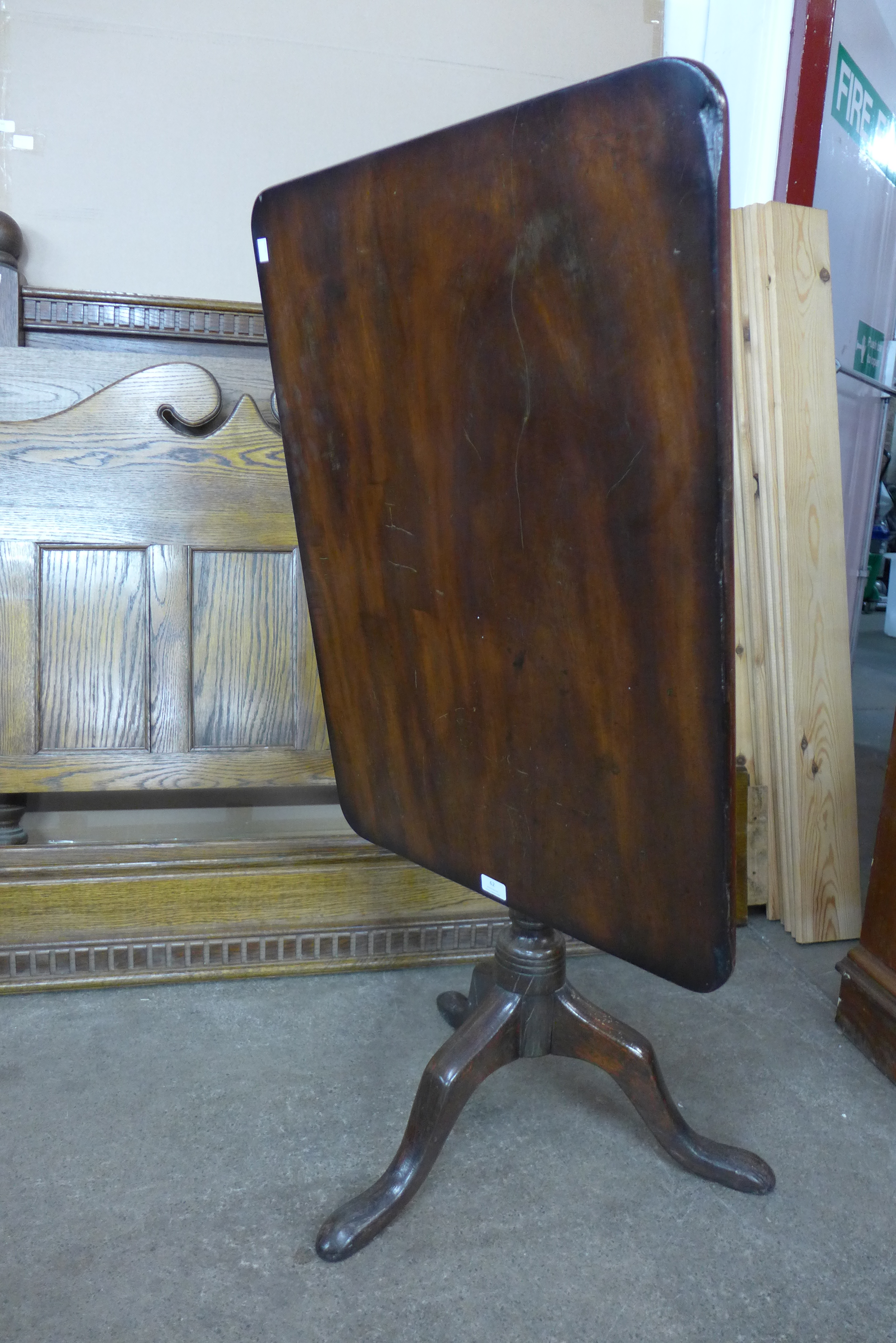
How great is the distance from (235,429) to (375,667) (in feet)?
2.39

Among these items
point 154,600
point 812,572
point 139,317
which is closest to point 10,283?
point 139,317

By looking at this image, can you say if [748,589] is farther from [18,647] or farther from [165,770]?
[18,647]

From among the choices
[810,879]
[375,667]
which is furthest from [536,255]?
[810,879]

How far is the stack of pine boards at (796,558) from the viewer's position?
1.81m

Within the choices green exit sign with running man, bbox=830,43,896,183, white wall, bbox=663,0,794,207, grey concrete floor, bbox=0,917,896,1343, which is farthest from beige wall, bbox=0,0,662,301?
grey concrete floor, bbox=0,917,896,1343

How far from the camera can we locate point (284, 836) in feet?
6.08

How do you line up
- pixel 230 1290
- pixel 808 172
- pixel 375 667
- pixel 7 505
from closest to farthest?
pixel 230 1290 < pixel 375 667 < pixel 7 505 < pixel 808 172

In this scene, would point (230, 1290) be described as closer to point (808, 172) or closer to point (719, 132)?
point (719, 132)

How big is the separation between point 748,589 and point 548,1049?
105 cm

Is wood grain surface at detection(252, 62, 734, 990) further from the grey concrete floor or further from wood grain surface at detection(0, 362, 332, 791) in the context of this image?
wood grain surface at detection(0, 362, 332, 791)

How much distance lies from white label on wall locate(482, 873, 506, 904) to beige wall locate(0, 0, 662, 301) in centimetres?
142

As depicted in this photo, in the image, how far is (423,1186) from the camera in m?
1.16

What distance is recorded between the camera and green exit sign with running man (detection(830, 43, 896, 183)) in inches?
93.9

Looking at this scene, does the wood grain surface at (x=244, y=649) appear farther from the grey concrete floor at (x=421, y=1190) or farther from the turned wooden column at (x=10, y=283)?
the turned wooden column at (x=10, y=283)
